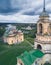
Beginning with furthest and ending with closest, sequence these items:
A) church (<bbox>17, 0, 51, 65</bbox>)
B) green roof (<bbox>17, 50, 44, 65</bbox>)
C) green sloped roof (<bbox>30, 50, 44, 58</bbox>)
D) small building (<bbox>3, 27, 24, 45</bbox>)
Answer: small building (<bbox>3, 27, 24, 45</bbox>)
green sloped roof (<bbox>30, 50, 44, 58</bbox>)
church (<bbox>17, 0, 51, 65</bbox>)
green roof (<bbox>17, 50, 44, 65</bbox>)

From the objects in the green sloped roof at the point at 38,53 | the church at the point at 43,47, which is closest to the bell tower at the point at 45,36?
the church at the point at 43,47

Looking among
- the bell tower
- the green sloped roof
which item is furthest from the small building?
the green sloped roof

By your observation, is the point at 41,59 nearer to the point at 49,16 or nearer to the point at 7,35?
the point at 49,16

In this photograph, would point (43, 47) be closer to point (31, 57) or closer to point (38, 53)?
point (38, 53)

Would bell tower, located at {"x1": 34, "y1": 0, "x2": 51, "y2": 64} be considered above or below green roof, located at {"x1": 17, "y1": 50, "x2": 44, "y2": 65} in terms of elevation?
above

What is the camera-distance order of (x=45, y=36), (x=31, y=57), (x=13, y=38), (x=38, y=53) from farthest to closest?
(x=13, y=38)
(x=38, y=53)
(x=45, y=36)
(x=31, y=57)

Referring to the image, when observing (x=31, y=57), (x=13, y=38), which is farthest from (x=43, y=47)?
(x=13, y=38)

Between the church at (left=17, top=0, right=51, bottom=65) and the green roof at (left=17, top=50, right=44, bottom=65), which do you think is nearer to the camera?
the green roof at (left=17, top=50, right=44, bottom=65)

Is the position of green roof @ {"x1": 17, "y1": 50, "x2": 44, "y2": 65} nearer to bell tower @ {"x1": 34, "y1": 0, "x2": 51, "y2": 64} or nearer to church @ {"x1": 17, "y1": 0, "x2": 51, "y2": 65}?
church @ {"x1": 17, "y1": 0, "x2": 51, "y2": 65}

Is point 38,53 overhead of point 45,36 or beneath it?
beneath

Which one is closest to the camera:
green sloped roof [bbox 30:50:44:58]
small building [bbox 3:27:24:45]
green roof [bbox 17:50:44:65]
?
green roof [bbox 17:50:44:65]

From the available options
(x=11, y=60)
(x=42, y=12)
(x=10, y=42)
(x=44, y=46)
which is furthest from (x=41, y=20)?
(x=10, y=42)
